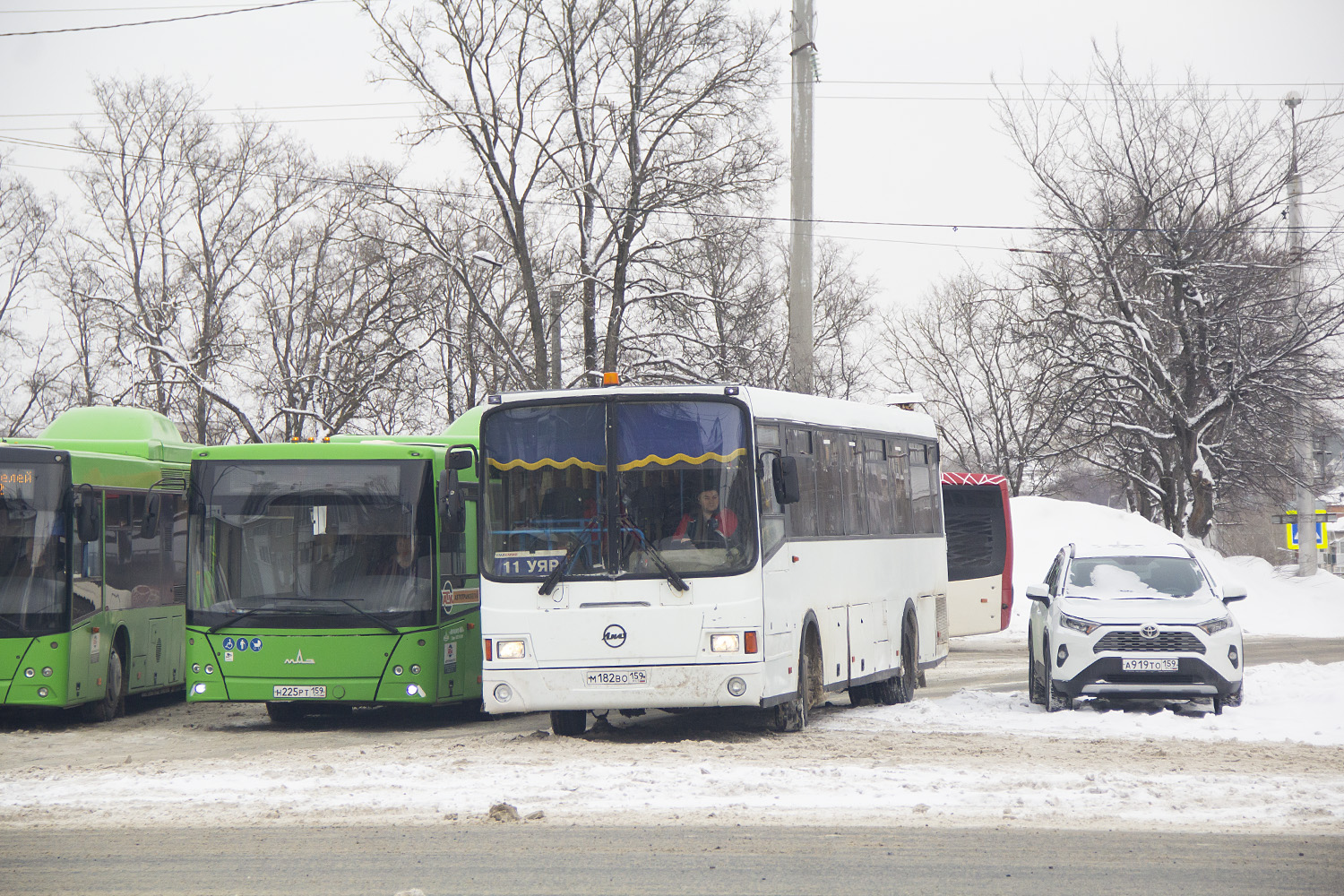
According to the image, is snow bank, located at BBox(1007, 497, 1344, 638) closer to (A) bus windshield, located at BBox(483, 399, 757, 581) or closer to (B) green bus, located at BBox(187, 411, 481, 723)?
(B) green bus, located at BBox(187, 411, 481, 723)

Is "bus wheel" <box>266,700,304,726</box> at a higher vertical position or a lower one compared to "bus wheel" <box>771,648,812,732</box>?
lower

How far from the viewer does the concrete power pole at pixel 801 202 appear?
82.4 ft

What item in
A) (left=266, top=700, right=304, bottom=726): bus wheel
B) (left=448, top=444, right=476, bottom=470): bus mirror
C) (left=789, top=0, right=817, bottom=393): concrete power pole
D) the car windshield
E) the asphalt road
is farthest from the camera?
(left=789, top=0, right=817, bottom=393): concrete power pole

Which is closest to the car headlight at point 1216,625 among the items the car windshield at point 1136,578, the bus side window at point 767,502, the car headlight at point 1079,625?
the car windshield at point 1136,578

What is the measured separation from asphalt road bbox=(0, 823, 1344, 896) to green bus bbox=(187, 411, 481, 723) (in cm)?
582

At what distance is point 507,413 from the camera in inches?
499

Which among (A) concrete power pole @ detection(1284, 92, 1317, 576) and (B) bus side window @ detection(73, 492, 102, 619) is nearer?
(B) bus side window @ detection(73, 492, 102, 619)

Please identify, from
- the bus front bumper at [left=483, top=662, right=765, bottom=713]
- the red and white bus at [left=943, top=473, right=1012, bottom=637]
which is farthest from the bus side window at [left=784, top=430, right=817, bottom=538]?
the red and white bus at [left=943, top=473, right=1012, bottom=637]

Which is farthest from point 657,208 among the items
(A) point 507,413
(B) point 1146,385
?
(A) point 507,413

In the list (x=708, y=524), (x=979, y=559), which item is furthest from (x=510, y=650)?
(x=979, y=559)

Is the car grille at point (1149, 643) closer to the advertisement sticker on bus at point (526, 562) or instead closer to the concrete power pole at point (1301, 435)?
the advertisement sticker on bus at point (526, 562)

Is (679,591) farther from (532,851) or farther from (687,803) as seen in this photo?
(532,851)

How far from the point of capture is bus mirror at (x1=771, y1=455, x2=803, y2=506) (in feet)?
40.5

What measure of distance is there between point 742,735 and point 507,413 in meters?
3.52
